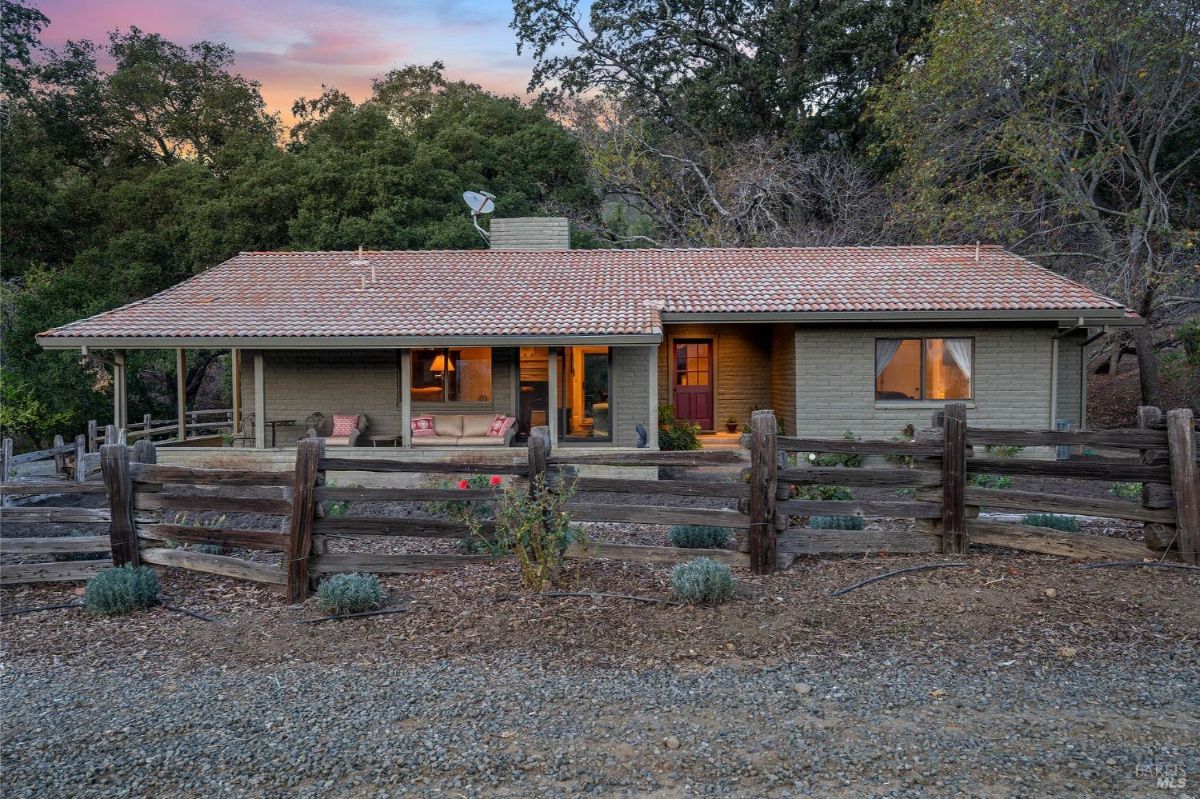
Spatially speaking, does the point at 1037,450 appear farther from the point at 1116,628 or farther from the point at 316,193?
the point at 316,193

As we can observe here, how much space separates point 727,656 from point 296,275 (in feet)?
49.3

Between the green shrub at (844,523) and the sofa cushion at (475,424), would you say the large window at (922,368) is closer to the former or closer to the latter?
the sofa cushion at (475,424)

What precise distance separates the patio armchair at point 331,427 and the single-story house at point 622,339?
9.8 inches

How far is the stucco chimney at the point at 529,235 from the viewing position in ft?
67.0

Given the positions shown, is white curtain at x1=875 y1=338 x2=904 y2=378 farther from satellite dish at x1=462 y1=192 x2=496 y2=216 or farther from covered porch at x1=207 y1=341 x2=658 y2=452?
satellite dish at x1=462 y1=192 x2=496 y2=216

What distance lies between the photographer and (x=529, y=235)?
20516 millimetres

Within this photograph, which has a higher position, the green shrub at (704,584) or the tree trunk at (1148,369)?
the tree trunk at (1148,369)

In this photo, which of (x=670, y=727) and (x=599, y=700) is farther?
(x=599, y=700)

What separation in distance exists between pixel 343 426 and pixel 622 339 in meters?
5.72

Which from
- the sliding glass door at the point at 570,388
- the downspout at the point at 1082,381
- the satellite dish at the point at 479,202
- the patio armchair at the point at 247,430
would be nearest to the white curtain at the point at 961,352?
the downspout at the point at 1082,381

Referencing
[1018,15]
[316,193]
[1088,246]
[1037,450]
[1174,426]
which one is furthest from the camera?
[316,193]

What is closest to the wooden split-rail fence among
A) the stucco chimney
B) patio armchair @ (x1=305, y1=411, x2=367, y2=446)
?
patio armchair @ (x1=305, y1=411, x2=367, y2=446)

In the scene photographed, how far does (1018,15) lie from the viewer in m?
16.8

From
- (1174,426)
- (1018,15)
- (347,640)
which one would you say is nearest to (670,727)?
(347,640)
